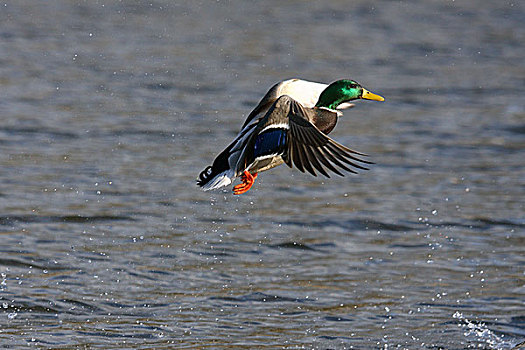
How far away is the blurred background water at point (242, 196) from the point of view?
6.79 metres

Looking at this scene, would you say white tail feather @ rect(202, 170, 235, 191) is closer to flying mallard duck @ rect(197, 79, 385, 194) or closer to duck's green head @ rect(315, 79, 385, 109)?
flying mallard duck @ rect(197, 79, 385, 194)

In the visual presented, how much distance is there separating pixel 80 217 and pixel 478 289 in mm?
3331

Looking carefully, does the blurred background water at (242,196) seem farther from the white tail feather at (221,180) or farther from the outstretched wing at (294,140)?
the outstretched wing at (294,140)

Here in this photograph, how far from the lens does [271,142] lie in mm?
5352

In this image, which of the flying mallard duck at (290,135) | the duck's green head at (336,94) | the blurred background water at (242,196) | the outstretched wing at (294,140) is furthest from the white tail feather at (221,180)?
the blurred background water at (242,196)

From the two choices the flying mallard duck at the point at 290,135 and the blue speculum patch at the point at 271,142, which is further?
the blue speculum patch at the point at 271,142

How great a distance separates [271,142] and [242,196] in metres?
4.22

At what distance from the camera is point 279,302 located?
7.10m

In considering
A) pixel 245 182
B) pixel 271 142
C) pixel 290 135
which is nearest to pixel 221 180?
pixel 245 182

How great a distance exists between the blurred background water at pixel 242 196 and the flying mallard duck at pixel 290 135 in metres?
1.18

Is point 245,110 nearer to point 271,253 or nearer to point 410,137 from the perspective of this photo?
point 410,137

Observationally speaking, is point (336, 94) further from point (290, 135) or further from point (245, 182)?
point (245, 182)

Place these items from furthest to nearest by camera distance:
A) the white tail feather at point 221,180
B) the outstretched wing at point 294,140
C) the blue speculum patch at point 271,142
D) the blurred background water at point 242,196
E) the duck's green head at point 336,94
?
1. the blurred background water at point 242,196
2. the white tail feather at point 221,180
3. the duck's green head at point 336,94
4. the blue speculum patch at point 271,142
5. the outstretched wing at point 294,140

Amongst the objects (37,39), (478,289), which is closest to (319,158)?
(478,289)
